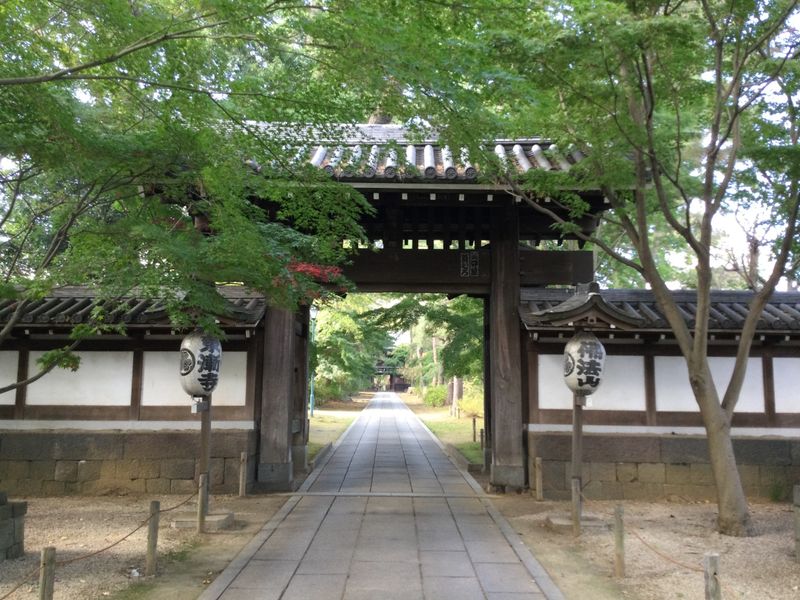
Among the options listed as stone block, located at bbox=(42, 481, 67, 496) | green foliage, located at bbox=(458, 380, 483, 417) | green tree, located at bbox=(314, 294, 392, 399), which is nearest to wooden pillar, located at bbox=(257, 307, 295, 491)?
stone block, located at bbox=(42, 481, 67, 496)

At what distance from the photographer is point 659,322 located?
9633 millimetres

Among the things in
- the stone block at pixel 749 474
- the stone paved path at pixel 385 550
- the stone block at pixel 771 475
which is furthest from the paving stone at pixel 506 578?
the stone block at pixel 771 475

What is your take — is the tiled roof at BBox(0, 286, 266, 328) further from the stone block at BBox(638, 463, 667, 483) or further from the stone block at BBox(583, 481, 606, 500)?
the stone block at BBox(638, 463, 667, 483)

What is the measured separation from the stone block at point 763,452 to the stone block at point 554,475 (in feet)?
9.48

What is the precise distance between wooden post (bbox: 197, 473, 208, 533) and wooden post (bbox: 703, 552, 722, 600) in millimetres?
5848

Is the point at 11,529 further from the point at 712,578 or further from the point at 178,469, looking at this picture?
the point at 712,578

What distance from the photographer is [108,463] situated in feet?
32.3

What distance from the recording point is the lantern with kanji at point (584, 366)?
27.2 feet

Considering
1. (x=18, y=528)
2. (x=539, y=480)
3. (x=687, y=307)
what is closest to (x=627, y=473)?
(x=539, y=480)

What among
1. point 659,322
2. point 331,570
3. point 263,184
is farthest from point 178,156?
point 659,322

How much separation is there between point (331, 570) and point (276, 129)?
181 inches

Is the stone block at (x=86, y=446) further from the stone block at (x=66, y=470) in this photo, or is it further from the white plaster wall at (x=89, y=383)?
the white plaster wall at (x=89, y=383)

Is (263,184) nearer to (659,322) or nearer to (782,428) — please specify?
(659,322)

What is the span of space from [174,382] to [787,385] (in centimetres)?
1061
